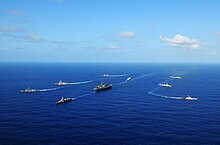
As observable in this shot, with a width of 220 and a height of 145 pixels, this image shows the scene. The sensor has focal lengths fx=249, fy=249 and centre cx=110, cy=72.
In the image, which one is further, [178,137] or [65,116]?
[65,116]

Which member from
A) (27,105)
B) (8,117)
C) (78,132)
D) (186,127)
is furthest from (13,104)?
(186,127)

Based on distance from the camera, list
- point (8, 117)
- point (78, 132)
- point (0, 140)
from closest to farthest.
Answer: point (0, 140)
point (78, 132)
point (8, 117)

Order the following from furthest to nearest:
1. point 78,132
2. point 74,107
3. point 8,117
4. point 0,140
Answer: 1. point 74,107
2. point 8,117
3. point 78,132
4. point 0,140

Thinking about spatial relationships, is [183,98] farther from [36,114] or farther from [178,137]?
[36,114]

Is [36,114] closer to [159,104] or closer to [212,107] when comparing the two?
[159,104]

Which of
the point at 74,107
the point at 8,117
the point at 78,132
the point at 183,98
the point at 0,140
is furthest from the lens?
the point at 183,98

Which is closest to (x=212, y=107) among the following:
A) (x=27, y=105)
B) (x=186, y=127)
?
(x=186, y=127)

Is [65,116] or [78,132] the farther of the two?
[65,116]

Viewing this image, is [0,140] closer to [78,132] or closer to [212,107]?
[78,132]

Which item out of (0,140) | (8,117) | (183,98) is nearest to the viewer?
(0,140)
